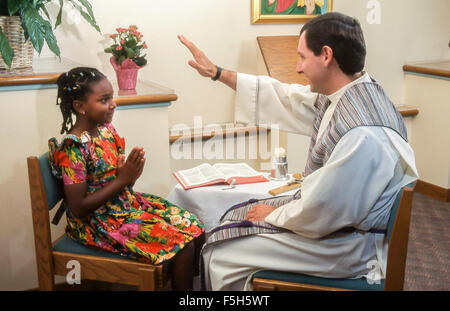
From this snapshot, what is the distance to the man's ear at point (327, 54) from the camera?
1882 mm

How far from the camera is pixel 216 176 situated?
2488 millimetres

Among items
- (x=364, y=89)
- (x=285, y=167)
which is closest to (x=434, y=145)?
(x=285, y=167)

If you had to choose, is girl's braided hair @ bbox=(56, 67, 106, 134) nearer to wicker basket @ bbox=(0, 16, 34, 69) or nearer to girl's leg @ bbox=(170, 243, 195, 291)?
wicker basket @ bbox=(0, 16, 34, 69)

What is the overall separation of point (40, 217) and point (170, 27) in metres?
1.89

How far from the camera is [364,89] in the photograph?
189 cm

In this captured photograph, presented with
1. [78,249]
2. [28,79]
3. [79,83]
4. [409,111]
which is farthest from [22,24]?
[409,111]

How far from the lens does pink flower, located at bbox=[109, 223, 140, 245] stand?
203 centimetres

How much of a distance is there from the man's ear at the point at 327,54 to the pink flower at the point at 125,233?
3.20 feet

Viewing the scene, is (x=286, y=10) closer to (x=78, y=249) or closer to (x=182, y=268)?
(x=182, y=268)

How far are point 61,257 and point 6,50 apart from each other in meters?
0.92

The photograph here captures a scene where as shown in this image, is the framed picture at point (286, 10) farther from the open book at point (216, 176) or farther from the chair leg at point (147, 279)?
the chair leg at point (147, 279)

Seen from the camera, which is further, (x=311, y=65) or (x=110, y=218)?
(x=110, y=218)

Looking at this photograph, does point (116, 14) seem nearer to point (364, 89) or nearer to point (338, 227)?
point (364, 89)

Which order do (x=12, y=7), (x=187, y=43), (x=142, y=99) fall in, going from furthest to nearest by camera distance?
(x=142, y=99) → (x=187, y=43) → (x=12, y=7)
